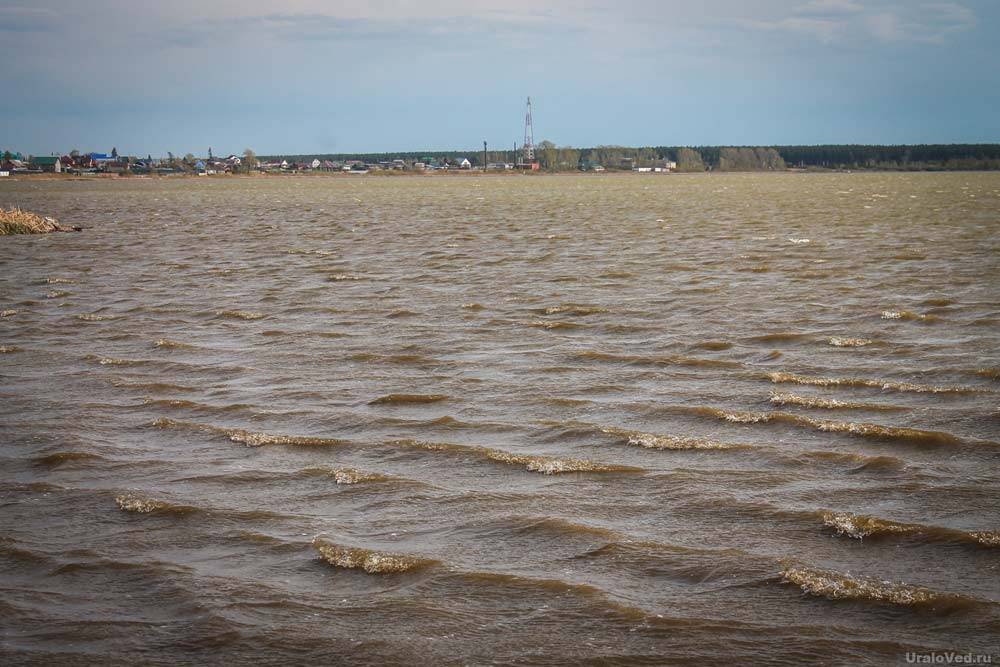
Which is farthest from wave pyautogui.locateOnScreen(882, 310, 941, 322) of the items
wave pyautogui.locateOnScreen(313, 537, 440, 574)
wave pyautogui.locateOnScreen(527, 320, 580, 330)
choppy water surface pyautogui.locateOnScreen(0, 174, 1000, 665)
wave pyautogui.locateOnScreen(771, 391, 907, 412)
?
wave pyautogui.locateOnScreen(313, 537, 440, 574)

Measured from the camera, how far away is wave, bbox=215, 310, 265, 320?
17250 mm

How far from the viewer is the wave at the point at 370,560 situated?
21.1 ft

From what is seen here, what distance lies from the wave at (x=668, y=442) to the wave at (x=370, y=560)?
318cm

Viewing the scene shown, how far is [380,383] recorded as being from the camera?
11.9 m

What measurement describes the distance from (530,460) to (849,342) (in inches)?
267

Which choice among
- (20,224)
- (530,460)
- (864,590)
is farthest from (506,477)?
(20,224)

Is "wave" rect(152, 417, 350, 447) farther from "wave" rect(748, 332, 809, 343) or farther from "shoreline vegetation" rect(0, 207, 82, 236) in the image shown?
"shoreline vegetation" rect(0, 207, 82, 236)

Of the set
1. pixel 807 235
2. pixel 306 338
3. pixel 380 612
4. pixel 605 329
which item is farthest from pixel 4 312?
pixel 807 235

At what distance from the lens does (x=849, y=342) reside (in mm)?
13523

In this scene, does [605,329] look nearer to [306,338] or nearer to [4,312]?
[306,338]

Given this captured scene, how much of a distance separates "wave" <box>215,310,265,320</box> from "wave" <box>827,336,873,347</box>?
965 cm

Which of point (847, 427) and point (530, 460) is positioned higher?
point (847, 427)

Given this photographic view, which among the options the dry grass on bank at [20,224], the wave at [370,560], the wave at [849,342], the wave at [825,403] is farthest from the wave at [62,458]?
the dry grass on bank at [20,224]

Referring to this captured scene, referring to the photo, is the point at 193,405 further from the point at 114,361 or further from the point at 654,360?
the point at 654,360
